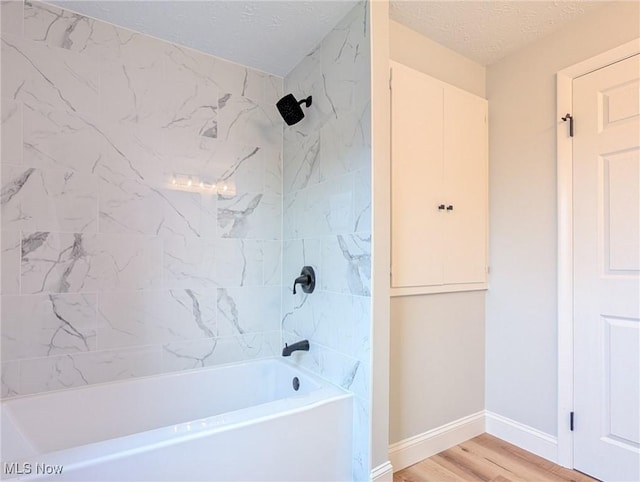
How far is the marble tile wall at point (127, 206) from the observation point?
1.60 metres

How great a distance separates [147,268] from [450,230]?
1778 mm

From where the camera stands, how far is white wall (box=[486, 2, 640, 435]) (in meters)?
1.94

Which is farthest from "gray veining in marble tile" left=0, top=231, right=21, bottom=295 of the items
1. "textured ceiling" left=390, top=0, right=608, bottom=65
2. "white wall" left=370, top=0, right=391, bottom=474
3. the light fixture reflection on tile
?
"textured ceiling" left=390, top=0, right=608, bottom=65

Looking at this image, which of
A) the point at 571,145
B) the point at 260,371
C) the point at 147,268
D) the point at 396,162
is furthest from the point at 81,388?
the point at 571,145

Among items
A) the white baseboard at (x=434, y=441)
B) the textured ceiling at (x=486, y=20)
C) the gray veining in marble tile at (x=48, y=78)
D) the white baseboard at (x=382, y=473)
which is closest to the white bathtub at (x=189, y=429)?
the white baseboard at (x=382, y=473)

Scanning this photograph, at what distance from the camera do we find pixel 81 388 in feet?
5.50

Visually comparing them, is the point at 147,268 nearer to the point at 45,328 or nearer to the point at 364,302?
the point at 45,328

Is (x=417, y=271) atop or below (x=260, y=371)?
atop

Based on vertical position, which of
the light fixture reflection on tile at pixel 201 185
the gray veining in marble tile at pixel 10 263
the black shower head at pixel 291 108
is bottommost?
the gray veining in marble tile at pixel 10 263

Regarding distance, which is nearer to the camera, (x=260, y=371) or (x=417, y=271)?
(x=417, y=271)

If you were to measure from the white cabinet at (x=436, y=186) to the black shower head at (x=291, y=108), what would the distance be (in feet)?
1.77

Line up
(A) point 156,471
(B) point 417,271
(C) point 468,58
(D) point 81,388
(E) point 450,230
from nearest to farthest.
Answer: (A) point 156,471 → (D) point 81,388 → (B) point 417,271 → (E) point 450,230 → (C) point 468,58

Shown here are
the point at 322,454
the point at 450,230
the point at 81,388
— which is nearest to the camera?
the point at 322,454

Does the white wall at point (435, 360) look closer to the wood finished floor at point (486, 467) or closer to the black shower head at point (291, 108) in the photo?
the wood finished floor at point (486, 467)
